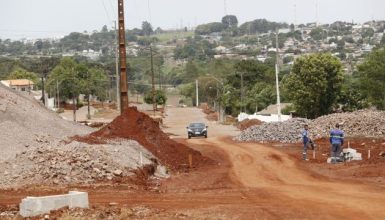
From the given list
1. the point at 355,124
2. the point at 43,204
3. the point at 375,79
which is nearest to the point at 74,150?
the point at 43,204

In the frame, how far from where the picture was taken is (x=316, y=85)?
8169 cm

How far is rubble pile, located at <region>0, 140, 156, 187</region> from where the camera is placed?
925 inches

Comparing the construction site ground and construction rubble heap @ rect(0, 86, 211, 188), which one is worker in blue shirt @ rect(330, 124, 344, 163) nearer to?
the construction site ground

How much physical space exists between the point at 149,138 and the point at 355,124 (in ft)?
60.2

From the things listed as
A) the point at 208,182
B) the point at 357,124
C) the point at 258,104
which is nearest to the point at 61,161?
the point at 208,182

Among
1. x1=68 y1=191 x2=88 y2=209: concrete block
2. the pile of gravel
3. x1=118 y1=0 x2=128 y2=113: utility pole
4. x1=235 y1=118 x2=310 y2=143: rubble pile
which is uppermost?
x1=118 y1=0 x2=128 y2=113: utility pole

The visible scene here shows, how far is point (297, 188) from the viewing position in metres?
23.1

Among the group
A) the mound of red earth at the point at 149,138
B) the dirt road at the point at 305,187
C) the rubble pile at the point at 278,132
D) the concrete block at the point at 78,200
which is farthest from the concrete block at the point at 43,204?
the rubble pile at the point at 278,132

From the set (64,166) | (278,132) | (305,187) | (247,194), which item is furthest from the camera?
(278,132)

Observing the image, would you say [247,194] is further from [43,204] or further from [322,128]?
[322,128]

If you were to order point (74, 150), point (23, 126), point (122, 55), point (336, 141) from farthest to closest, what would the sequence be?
point (122, 55)
point (23, 126)
point (336, 141)
point (74, 150)

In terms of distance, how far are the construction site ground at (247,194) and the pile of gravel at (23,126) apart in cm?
660

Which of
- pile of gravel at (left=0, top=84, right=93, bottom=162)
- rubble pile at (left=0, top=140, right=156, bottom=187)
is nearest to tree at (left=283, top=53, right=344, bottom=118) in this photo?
pile of gravel at (left=0, top=84, right=93, bottom=162)

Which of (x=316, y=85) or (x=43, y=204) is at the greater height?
(x=316, y=85)
